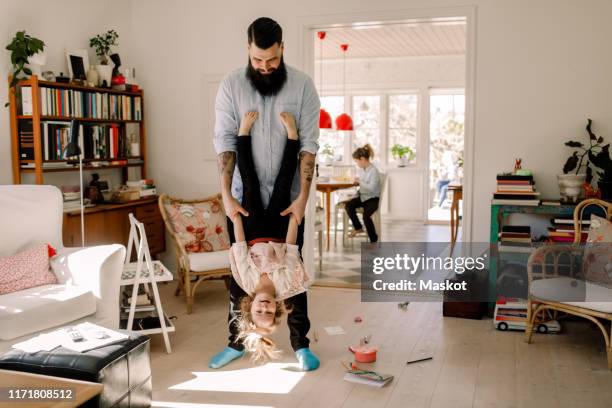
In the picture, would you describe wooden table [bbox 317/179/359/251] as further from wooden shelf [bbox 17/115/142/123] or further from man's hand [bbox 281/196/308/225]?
man's hand [bbox 281/196/308/225]

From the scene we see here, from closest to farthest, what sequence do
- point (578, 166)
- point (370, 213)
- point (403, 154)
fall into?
point (578, 166)
point (370, 213)
point (403, 154)

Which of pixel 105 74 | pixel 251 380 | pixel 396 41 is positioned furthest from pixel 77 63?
pixel 396 41

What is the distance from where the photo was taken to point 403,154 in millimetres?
10125

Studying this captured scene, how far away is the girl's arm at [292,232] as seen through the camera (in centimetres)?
241

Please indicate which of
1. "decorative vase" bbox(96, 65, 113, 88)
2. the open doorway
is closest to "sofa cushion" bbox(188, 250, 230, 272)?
"decorative vase" bbox(96, 65, 113, 88)

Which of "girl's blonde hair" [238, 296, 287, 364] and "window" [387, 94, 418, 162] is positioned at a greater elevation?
"window" [387, 94, 418, 162]

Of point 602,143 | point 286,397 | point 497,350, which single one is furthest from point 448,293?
point 286,397

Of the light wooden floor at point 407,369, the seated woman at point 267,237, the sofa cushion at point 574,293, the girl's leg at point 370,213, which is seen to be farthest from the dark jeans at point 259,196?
the girl's leg at point 370,213

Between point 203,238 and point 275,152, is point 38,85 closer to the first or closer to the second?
point 203,238

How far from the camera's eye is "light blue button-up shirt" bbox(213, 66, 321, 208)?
251 cm

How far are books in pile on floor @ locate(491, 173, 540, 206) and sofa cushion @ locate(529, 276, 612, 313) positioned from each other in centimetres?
72

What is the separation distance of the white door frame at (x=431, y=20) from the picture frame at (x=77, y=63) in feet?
5.90

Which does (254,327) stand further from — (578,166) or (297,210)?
(578,166)

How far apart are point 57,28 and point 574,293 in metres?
4.35
